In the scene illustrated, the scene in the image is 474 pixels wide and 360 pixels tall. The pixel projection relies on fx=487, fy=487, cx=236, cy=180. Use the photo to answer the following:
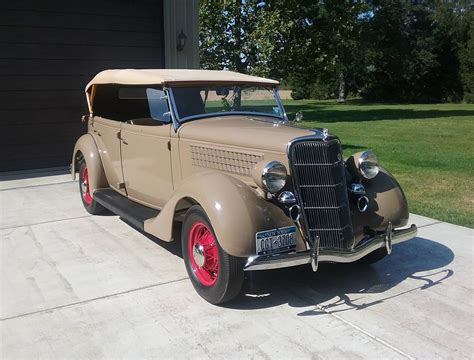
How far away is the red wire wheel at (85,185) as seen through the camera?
20.7 feet

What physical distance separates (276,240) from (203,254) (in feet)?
2.18

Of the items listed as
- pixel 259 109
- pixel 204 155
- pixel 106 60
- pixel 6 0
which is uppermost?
pixel 6 0

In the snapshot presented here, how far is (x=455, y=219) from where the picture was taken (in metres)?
6.01

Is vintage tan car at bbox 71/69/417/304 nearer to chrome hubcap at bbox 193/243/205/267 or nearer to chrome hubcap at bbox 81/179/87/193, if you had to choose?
chrome hubcap at bbox 193/243/205/267

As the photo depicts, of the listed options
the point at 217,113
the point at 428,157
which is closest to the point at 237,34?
the point at 428,157

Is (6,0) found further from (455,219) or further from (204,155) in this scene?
(455,219)

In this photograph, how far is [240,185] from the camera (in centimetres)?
365

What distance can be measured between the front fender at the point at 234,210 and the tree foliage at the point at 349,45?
579 inches

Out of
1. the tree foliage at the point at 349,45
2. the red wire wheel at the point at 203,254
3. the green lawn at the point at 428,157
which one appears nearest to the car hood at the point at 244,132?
the red wire wheel at the point at 203,254

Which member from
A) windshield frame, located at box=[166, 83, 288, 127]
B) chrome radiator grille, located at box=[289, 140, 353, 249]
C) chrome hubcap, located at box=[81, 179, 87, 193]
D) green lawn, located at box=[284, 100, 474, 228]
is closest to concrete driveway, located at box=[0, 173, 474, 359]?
chrome radiator grille, located at box=[289, 140, 353, 249]

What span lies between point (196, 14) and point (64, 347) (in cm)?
871

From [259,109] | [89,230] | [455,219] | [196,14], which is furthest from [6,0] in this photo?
[455,219]

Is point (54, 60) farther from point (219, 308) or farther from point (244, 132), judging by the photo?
point (219, 308)

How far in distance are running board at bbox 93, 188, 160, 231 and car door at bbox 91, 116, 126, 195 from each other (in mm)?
148
